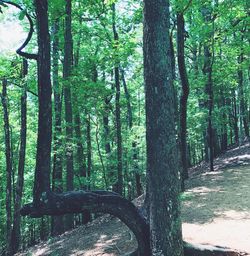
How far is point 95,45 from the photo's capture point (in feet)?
69.4

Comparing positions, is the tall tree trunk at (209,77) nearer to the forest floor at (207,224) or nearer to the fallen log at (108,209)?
the forest floor at (207,224)

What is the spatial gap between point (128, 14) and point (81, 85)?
674 centimetres

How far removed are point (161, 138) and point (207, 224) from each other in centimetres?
452

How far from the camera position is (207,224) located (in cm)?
886

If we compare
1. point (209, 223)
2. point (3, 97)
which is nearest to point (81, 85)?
point (3, 97)

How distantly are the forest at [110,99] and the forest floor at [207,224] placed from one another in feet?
2.92

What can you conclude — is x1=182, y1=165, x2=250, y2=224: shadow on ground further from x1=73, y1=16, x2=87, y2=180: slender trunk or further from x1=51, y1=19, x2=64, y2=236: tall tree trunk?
x1=51, y1=19, x2=64, y2=236: tall tree trunk

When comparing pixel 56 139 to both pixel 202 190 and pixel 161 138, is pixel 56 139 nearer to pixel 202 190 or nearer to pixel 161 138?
pixel 202 190

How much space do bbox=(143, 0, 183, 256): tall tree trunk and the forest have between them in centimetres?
2

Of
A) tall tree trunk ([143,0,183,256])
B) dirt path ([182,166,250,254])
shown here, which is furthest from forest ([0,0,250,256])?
dirt path ([182,166,250,254])

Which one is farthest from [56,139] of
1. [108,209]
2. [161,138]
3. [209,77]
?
[161,138]

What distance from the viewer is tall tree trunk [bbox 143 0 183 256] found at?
5422mm

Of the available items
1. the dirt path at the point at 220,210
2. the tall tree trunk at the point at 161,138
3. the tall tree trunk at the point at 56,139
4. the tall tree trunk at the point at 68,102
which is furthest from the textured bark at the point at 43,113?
the tall tree trunk at the point at 56,139

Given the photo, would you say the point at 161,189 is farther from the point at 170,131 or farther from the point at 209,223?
the point at 209,223
